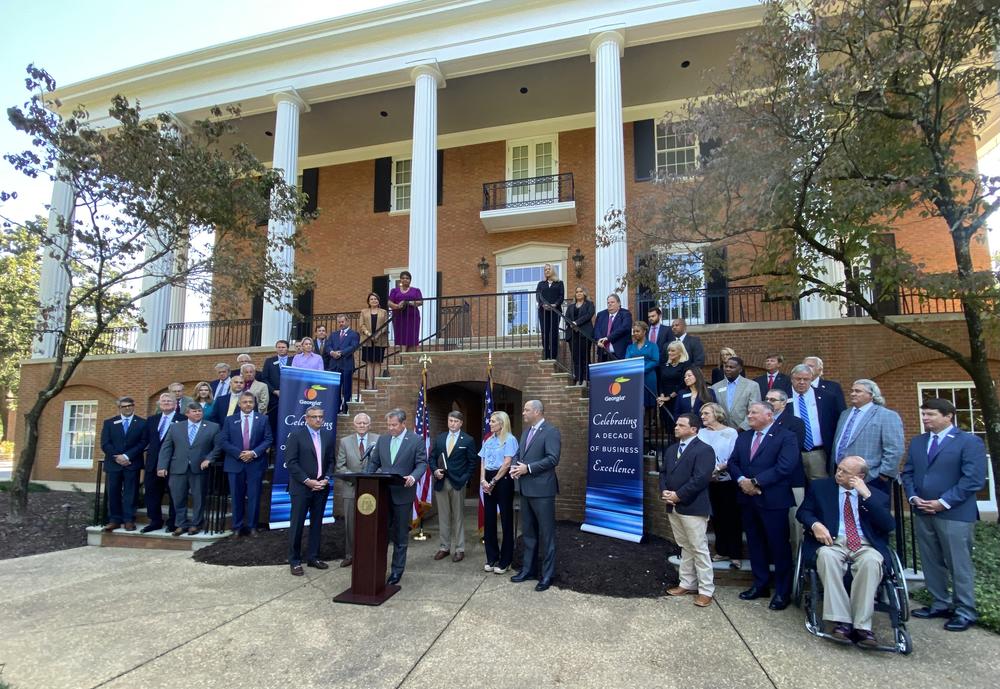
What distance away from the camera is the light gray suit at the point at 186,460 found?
827cm

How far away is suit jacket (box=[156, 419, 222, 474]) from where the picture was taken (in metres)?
8.29

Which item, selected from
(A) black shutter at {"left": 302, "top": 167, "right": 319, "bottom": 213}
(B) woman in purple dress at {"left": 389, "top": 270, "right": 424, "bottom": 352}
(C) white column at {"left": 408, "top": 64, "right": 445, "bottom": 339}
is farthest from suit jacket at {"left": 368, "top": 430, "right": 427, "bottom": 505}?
(A) black shutter at {"left": 302, "top": 167, "right": 319, "bottom": 213}

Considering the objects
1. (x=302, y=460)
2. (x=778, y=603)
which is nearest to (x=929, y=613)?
(x=778, y=603)

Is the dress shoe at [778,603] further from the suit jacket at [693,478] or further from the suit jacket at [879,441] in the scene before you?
the suit jacket at [879,441]

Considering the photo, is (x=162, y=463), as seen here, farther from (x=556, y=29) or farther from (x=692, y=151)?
(x=692, y=151)

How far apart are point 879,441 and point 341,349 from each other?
311 inches

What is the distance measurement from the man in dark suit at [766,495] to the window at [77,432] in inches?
694

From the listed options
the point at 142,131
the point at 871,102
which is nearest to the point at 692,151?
the point at 871,102

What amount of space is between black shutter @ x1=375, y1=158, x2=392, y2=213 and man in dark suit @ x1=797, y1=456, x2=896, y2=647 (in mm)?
15872

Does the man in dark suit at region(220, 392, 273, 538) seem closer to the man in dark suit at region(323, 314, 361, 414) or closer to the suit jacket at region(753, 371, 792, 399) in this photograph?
the man in dark suit at region(323, 314, 361, 414)

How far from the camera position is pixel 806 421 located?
6484 mm

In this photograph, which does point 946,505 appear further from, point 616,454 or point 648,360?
point 648,360

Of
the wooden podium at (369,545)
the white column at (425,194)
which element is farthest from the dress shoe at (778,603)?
the white column at (425,194)

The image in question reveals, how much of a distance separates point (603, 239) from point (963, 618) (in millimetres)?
6701
